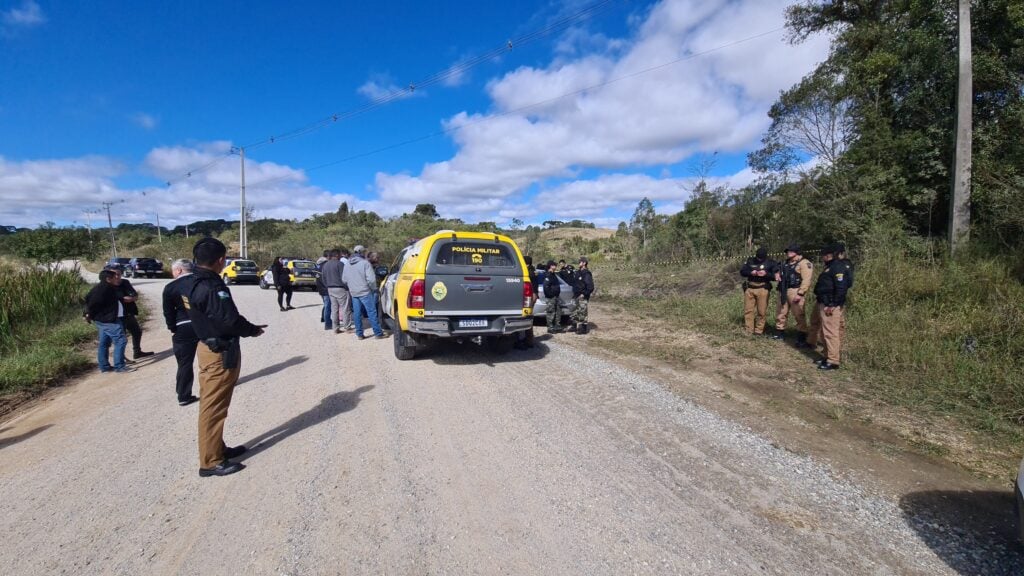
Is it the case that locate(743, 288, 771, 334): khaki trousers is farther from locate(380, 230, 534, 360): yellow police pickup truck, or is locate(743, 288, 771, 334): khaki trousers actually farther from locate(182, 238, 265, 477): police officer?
locate(182, 238, 265, 477): police officer

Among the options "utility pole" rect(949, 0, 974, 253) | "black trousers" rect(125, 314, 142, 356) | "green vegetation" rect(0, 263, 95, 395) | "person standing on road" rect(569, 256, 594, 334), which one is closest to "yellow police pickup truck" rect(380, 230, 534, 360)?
"person standing on road" rect(569, 256, 594, 334)

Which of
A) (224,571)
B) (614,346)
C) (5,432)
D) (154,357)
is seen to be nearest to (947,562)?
(224,571)

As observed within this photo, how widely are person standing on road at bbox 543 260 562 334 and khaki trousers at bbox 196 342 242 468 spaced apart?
6487 mm

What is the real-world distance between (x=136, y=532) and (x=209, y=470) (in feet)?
2.20

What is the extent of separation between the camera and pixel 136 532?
2.76 m

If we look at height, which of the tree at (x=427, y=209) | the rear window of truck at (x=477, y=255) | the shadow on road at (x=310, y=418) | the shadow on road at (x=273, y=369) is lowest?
the shadow on road at (x=310, y=418)

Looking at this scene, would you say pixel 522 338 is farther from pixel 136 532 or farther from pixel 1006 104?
pixel 1006 104

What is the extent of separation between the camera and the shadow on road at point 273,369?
615cm

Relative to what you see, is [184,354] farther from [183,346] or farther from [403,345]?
[403,345]

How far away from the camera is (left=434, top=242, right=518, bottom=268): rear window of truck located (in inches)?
260

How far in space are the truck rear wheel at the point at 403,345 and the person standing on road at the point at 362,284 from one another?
195cm

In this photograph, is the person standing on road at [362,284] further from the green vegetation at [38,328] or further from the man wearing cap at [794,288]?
the man wearing cap at [794,288]

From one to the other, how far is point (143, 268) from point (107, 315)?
31.9m

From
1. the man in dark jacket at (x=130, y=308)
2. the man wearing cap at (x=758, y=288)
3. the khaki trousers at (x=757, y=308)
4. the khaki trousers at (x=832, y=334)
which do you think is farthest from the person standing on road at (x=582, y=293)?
the man in dark jacket at (x=130, y=308)
